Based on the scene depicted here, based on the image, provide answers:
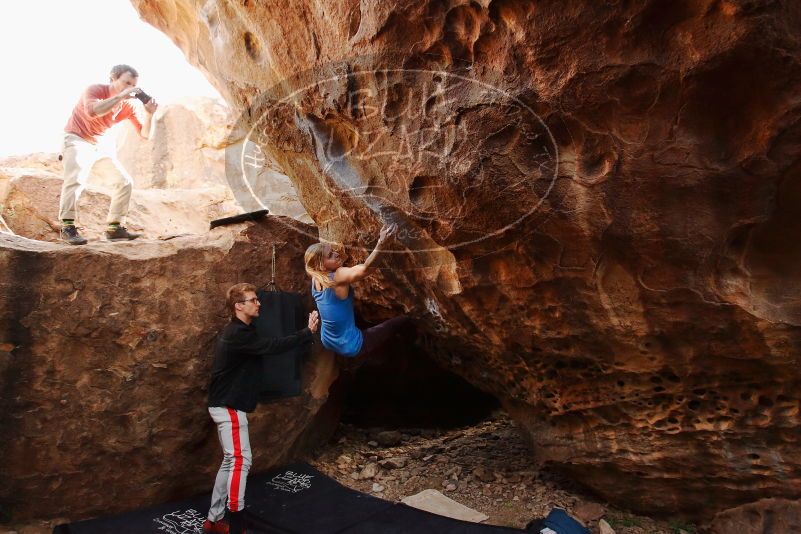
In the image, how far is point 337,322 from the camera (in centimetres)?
324

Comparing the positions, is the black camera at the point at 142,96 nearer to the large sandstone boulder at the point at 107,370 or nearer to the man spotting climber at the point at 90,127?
the man spotting climber at the point at 90,127

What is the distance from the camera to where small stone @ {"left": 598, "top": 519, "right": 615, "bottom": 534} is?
3233mm

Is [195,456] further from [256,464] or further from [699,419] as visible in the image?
[699,419]

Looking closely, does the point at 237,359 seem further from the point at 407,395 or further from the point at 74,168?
the point at 407,395

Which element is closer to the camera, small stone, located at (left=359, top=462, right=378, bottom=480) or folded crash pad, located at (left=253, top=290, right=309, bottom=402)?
folded crash pad, located at (left=253, top=290, right=309, bottom=402)

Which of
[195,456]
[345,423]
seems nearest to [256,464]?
[195,456]

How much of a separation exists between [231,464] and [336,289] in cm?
106

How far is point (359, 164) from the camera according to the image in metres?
2.84

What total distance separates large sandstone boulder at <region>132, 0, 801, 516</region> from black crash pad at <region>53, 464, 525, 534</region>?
38.4 inches

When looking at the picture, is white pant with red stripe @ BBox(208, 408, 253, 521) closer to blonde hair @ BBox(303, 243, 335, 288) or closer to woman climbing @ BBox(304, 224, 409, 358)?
woman climbing @ BBox(304, 224, 409, 358)

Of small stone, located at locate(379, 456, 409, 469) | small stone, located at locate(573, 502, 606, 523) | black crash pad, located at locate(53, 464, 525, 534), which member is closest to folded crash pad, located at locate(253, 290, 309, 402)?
black crash pad, located at locate(53, 464, 525, 534)

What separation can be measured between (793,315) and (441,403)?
11.4ft

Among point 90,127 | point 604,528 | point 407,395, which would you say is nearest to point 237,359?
point 90,127

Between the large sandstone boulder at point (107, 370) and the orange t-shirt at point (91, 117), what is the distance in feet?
3.71
